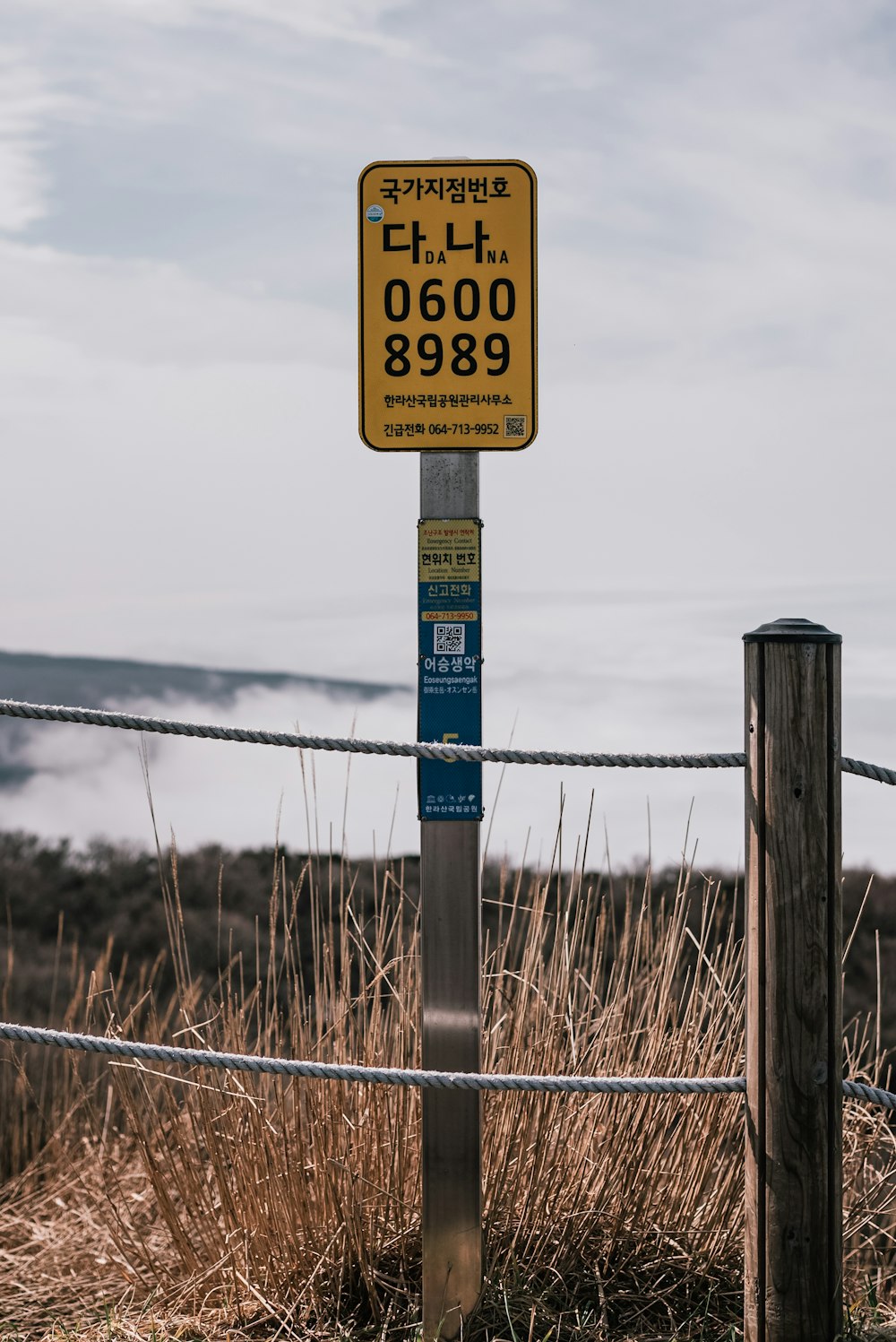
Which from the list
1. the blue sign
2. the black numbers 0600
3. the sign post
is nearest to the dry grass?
the sign post

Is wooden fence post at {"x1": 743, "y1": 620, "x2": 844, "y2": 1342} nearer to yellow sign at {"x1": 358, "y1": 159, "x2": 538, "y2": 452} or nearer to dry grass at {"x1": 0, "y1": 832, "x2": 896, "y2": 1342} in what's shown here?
dry grass at {"x1": 0, "y1": 832, "x2": 896, "y2": 1342}

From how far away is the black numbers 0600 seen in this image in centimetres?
275

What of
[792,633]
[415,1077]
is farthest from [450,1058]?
[792,633]

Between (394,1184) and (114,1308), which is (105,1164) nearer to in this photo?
(114,1308)

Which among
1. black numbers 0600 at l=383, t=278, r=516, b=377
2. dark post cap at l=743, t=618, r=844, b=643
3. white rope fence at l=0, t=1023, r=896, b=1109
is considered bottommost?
white rope fence at l=0, t=1023, r=896, b=1109

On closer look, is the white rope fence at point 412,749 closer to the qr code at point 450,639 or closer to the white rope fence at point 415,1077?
the qr code at point 450,639

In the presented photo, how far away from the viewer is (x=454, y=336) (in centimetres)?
276

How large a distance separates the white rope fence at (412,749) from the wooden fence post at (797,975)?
0.41ft

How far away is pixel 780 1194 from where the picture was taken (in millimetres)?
2371

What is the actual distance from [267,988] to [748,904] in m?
1.45

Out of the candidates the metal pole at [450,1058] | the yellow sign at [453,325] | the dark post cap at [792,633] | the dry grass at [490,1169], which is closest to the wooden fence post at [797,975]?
the dark post cap at [792,633]

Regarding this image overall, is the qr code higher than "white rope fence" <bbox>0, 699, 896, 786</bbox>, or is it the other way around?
the qr code

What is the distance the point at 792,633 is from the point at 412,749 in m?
0.78

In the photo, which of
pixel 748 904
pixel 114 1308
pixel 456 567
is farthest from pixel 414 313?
pixel 114 1308
